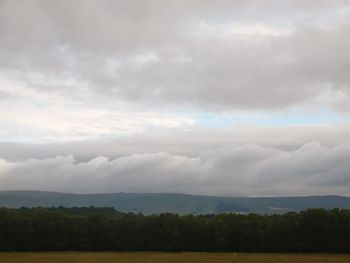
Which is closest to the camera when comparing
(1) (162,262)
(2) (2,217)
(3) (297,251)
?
(1) (162,262)

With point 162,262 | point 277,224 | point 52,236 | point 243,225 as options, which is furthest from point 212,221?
point 162,262

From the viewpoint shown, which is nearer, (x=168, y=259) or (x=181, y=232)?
(x=168, y=259)

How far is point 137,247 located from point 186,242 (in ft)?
37.6

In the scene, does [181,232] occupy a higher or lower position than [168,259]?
higher

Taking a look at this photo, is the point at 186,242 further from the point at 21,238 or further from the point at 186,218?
the point at 21,238

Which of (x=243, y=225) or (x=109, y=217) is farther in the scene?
(x=109, y=217)

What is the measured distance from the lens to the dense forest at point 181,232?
115m

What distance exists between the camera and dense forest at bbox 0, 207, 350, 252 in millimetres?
115000

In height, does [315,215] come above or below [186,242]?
above

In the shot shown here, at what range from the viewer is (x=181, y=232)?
120938 millimetres

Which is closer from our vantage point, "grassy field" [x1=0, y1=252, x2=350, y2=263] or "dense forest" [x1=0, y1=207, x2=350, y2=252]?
"grassy field" [x1=0, y1=252, x2=350, y2=263]

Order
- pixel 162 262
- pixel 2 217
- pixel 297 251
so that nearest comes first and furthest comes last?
pixel 162 262
pixel 297 251
pixel 2 217

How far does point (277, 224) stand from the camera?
388 ft

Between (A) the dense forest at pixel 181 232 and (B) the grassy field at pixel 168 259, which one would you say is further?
(A) the dense forest at pixel 181 232
